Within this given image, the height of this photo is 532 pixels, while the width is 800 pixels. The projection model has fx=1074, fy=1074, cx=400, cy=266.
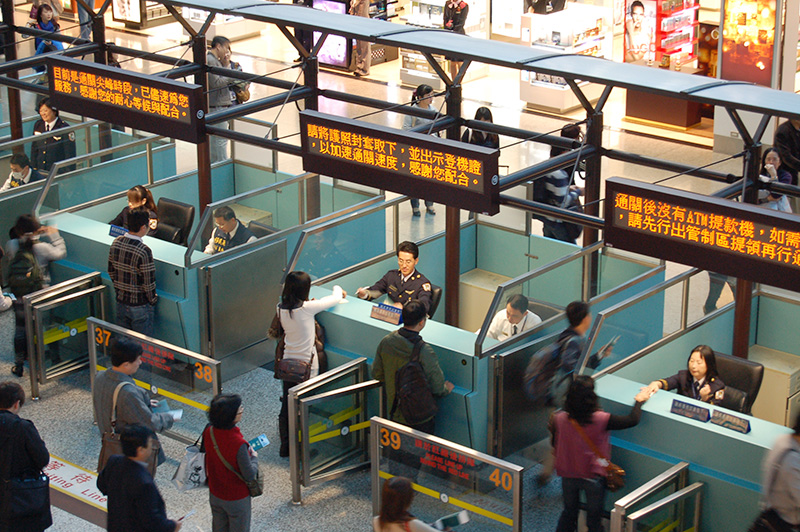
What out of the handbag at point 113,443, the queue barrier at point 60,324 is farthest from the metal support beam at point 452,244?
the handbag at point 113,443

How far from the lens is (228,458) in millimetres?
5492

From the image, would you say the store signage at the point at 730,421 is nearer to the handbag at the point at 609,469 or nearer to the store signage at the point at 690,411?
the store signage at the point at 690,411

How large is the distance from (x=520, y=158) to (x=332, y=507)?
24.9ft

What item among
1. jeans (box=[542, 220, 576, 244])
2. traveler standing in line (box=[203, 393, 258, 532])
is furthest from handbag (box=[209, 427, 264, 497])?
jeans (box=[542, 220, 576, 244])

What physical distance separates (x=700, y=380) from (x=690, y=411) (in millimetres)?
584

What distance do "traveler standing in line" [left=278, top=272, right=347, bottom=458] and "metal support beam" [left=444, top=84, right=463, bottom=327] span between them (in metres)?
1.16

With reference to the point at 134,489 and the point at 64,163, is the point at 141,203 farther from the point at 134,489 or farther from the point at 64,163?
the point at 134,489

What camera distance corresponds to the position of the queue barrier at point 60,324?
805 cm

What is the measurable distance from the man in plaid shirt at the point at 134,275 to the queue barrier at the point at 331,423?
68.9 inches

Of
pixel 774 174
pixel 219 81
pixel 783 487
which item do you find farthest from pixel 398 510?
pixel 219 81

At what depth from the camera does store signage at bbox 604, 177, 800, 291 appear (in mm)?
5629

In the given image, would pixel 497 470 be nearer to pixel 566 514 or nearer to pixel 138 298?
pixel 566 514

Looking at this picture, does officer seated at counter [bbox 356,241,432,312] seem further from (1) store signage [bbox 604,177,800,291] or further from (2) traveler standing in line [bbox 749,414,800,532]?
(2) traveler standing in line [bbox 749,414,800,532]

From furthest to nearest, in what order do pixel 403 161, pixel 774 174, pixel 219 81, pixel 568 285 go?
pixel 219 81 → pixel 774 174 → pixel 568 285 → pixel 403 161
